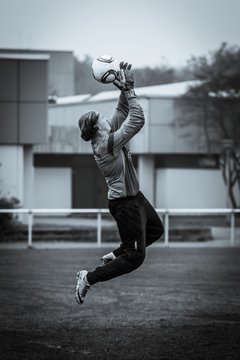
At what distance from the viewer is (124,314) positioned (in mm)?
11891

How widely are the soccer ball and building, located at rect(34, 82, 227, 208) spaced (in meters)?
Result: 37.6

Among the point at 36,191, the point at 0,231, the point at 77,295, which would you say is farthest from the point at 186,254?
the point at 36,191

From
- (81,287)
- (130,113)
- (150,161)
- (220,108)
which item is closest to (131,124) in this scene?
(130,113)

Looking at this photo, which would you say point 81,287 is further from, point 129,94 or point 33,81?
point 33,81

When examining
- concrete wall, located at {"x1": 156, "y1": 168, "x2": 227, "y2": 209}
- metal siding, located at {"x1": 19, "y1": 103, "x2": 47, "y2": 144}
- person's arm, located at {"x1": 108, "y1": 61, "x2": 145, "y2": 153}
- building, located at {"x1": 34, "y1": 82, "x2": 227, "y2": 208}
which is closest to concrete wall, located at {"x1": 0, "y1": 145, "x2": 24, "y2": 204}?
metal siding, located at {"x1": 19, "y1": 103, "x2": 47, "y2": 144}

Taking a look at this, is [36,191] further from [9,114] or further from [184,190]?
[9,114]

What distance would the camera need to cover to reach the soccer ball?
9.12 m

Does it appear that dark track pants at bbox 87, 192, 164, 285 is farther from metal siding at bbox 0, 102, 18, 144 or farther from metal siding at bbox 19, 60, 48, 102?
metal siding at bbox 19, 60, 48, 102

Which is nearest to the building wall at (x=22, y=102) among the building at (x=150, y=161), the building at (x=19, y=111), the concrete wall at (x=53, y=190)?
the building at (x=19, y=111)

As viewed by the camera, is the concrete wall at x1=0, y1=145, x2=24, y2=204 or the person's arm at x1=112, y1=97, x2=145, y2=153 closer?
the person's arm at x1=112, y1=97, x2=145, y2=153

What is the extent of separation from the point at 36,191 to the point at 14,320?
39.7 metres

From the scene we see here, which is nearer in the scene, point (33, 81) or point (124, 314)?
point (124, 314)

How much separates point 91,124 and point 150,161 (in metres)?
39.9

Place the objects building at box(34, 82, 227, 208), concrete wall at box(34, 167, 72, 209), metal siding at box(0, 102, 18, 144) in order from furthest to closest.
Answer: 1. concrete wall at box(34, 167, 72, 209)
2. building at box(34, 82, 227, 208)
3. metal siding at box(0, 102, 18, 144)
